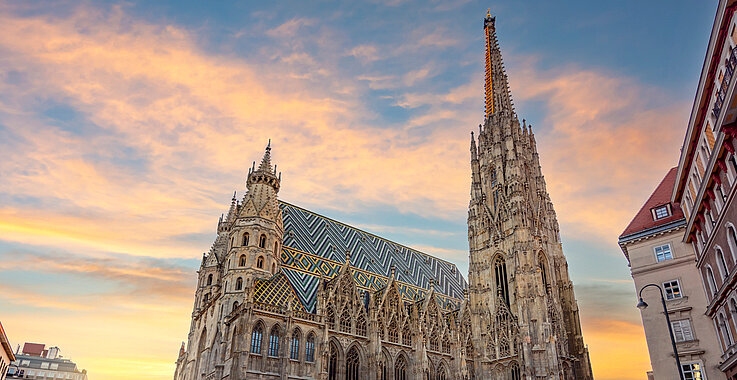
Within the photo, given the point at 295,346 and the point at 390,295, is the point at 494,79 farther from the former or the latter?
the point at 295,346

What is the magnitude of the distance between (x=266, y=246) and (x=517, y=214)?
30905mm

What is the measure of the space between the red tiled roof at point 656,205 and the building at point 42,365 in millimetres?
110483

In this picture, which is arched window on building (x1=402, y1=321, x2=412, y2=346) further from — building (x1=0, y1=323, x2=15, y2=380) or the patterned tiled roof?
building (x1=0, y1=323, x2=15, y2=380)

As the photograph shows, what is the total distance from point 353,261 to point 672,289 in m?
33.5

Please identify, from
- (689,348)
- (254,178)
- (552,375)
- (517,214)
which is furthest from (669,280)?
(254,178)

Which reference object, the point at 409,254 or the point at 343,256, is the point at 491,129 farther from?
the point at 343,256

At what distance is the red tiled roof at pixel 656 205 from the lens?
31.1 meters

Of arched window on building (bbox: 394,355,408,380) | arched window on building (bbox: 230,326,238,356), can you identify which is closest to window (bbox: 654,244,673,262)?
arched window on building (bbox: 394,355,408,380)

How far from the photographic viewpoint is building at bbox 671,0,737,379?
18.0 metres

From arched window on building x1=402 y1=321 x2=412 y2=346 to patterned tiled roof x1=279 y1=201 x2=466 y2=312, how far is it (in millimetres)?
5844

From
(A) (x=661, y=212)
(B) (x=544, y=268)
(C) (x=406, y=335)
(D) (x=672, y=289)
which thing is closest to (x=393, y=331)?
(C) (x=406, y=335)

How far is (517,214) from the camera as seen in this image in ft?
186

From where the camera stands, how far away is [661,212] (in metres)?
31.8

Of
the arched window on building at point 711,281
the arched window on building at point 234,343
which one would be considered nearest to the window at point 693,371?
the arched window on building at point 711,281
